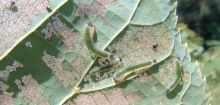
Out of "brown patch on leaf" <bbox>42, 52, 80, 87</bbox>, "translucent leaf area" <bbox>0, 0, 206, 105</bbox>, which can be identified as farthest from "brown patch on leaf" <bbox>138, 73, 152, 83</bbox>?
"brown patch on leaf" <bbox>42, 52, 80, 87</bbox>

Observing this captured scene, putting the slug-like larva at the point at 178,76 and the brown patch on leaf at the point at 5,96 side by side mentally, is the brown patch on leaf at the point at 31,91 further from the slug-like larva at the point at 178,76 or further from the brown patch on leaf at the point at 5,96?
the slug-like larva at the point at 178,76

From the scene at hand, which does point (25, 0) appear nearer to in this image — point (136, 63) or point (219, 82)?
point (136, 63)

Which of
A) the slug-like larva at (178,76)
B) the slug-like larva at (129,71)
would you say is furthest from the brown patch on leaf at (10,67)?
the slug-like larva at (178,76)

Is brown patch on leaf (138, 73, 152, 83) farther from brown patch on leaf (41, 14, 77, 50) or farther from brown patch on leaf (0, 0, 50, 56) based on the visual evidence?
brown patch on leaf (0, 0, 50, 56)

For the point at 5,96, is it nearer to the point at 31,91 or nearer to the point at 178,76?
the point at 31,91

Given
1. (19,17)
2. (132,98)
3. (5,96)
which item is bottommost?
(132,98)

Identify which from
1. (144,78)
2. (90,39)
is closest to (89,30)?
(90,39)
